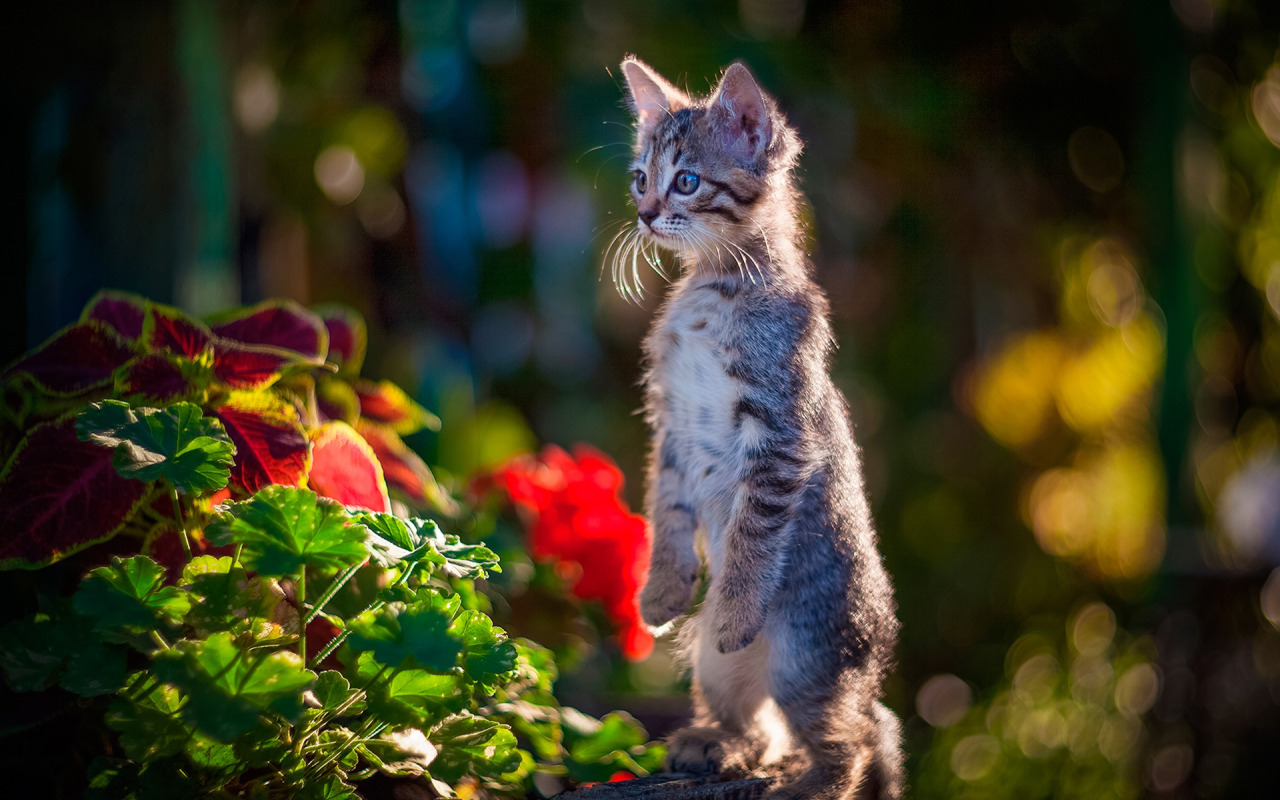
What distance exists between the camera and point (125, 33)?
179cm

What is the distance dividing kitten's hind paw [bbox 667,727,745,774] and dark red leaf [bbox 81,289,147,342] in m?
0.87

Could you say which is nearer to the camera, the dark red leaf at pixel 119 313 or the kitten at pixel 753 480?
the kitten at pixel 753 480

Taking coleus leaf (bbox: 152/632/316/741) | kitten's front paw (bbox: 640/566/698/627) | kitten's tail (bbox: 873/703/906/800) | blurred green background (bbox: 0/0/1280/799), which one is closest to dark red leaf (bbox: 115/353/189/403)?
coleus leaf (bbox: 152/632/316/741)

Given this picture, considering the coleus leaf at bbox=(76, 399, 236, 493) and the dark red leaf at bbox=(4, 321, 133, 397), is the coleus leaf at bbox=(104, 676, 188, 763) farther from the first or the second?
the dark red leaf at bbox=(4, 321, 133, 397)

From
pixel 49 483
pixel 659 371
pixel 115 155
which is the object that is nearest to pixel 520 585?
pixel 659 371

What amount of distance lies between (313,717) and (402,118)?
2.65m

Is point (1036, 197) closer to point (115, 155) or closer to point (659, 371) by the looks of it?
point (659, 371)

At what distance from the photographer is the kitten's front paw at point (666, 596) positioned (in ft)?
3.66

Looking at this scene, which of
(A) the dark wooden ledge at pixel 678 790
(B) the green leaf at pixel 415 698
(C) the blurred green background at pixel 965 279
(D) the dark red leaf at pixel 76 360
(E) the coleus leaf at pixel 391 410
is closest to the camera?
(B) the green leaf at pixel 415 698

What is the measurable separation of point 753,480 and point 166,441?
2.00 ft

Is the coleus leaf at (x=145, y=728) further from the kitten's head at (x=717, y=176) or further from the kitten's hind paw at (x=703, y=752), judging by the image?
the kitten's head at (x=717, y=176)

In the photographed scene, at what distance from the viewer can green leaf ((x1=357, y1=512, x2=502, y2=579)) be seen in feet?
2.66

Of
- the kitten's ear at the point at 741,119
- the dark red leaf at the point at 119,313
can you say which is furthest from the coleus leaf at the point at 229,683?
the kitten's ear at the point at 741,119

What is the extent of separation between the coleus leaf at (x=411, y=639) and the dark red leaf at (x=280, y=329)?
521mm
